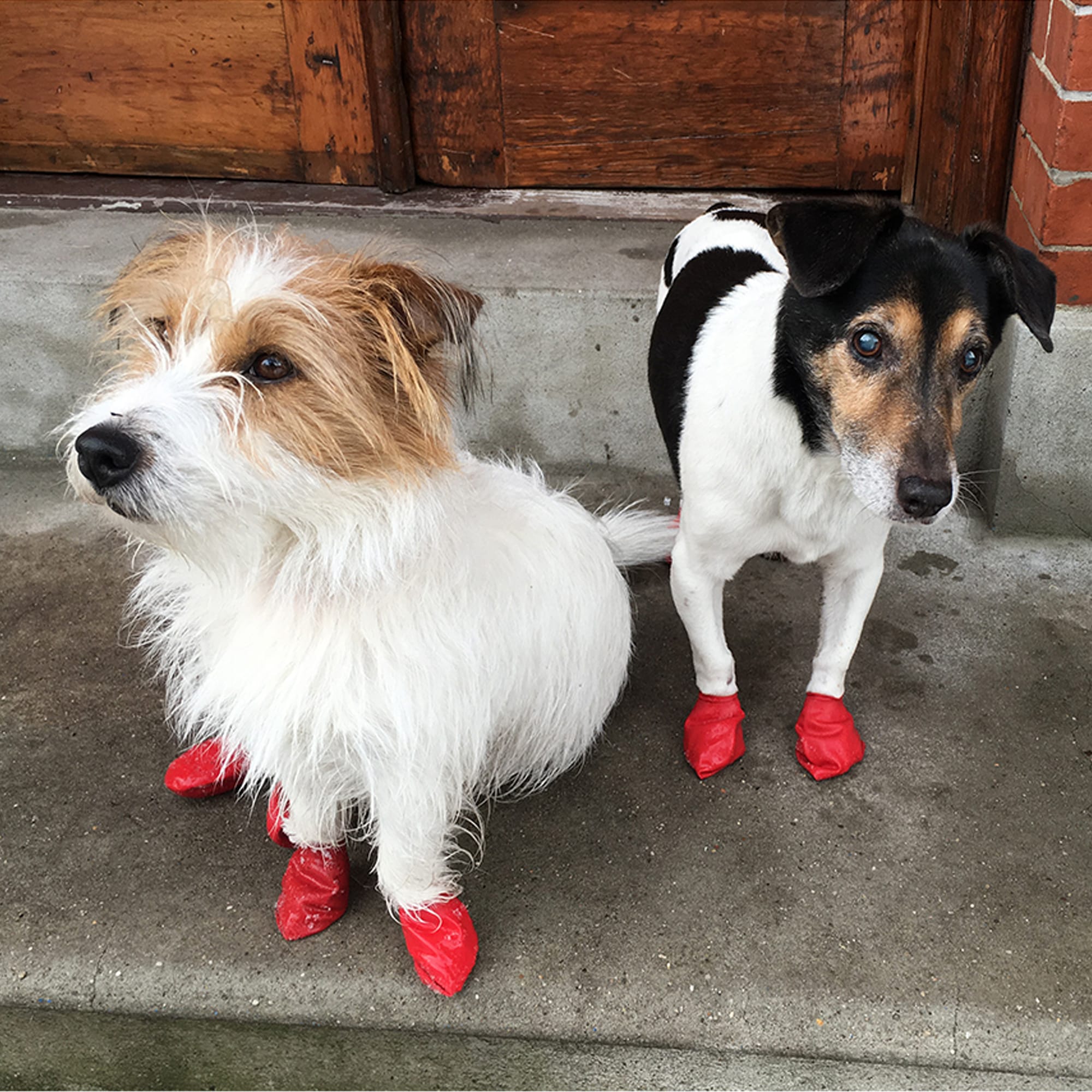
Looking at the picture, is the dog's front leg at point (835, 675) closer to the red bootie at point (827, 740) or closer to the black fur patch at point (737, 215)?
the red bootie at point (827, 740)

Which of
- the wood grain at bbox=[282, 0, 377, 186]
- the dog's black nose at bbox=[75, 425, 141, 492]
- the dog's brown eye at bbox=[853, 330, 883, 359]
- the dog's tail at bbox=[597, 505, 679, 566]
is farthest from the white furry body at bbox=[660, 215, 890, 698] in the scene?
the wood grain at bbox=[282, 0, 377, 186]

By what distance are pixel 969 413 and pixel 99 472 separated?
251 centimetres

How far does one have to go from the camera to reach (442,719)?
6.33 feet

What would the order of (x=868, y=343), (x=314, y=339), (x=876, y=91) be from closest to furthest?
1. (x=314, y=339)
2. (x=868, y=343)
3. (x=876, y=91)

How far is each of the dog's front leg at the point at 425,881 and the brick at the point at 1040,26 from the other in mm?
2358

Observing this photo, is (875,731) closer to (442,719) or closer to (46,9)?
(442,719)

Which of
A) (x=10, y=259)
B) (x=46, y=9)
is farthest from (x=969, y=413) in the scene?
(x=46, y=9)

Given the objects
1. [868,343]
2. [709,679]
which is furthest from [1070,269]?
[709,679]

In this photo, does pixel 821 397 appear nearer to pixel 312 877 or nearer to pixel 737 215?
pixel 737 215

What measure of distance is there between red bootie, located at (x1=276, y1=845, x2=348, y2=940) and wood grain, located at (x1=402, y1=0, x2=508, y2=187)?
2.57 metres

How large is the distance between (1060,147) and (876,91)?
1.01 m

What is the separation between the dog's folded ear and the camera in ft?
5.63

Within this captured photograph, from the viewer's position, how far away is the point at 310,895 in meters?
2.14

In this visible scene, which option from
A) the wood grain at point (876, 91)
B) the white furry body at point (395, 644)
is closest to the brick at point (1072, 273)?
the wood grain at point (876, 91)
